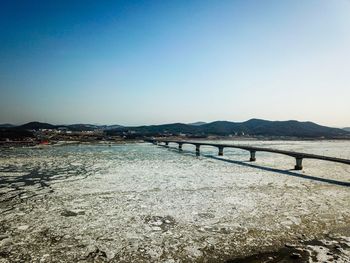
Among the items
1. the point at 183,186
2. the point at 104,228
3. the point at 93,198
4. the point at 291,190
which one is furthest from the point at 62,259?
the point at 291,190

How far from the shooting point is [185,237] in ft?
30.7

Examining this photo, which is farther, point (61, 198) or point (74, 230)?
point (61, 198)

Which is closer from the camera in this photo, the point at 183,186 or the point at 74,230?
the point at 74,230

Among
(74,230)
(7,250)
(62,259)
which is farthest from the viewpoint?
(74,230)

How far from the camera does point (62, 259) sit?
763cm

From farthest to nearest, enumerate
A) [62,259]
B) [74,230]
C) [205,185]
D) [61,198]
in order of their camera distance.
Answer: [205,185] < [61,198] < [74,230] < [62,259]

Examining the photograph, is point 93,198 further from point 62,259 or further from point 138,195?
point 62,259

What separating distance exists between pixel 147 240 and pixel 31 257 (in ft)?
11.3

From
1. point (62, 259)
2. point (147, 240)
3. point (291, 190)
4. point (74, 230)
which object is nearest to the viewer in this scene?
point (62, 259)

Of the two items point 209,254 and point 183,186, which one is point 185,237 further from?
point 183,186

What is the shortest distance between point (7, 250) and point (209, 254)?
604 cm

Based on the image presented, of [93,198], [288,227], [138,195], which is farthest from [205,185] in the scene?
[288,227]

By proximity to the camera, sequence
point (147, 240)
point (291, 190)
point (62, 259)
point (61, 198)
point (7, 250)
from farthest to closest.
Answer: point (291, 190) → point (61, 198) → point (147, 240) → point (7, 250) → point (62, 259)

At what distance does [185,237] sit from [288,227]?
4.09 metres
